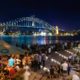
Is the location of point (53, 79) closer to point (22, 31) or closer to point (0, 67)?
point (0, 67)

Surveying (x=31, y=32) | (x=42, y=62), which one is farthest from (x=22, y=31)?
(x=42, y=62)

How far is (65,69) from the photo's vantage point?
616 inches

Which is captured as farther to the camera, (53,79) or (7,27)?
(7,27)

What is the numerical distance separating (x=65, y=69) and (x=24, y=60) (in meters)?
2.16

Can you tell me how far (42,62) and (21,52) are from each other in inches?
242

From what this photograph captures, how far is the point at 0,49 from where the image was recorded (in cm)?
1175

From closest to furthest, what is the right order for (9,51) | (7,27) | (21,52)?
(9,51), (21,52), (7,27)

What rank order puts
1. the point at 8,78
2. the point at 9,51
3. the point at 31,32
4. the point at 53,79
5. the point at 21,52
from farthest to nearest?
the point at 31,32 → the point at 53,79 → the point at 21,52 → the point at 9,51 → the point at 8,78

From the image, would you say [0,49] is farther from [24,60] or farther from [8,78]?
[24,60]

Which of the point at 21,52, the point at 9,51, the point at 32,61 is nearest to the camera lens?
the point at 9,51

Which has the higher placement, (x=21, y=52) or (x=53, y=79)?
(x=21, y=52)

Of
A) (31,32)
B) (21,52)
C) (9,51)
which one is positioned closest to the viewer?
(9,51)

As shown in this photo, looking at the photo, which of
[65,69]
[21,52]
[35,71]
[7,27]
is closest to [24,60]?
[35,71]

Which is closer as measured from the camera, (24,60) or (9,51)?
(9,51)
